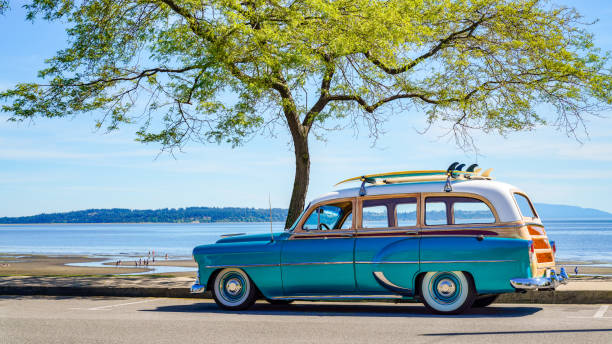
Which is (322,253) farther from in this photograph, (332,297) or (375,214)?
(375,214)

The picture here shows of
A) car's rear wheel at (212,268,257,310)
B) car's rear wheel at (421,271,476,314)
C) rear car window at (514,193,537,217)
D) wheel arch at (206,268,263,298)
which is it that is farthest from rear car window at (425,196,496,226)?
car's rear wheel at (212,268,257,310)

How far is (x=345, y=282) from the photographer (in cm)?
1027

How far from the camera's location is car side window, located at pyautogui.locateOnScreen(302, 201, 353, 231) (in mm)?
10656

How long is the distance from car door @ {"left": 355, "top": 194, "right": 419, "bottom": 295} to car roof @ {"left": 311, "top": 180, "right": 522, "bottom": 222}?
130 mm

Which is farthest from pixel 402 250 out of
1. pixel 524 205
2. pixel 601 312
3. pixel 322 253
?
pixel 601 312

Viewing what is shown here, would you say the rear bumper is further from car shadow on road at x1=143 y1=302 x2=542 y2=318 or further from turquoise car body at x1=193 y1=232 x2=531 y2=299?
car shadow on road at x1=143 y1=302 x2=542 y2=318

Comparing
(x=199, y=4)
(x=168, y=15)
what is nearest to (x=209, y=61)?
(x=199, y=4)

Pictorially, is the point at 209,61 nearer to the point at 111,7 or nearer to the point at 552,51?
the point at 111,7

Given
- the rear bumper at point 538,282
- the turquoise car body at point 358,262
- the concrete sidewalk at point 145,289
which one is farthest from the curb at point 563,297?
the turquoise car body at point 358,262

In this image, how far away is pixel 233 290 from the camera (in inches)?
439

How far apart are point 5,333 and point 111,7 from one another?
1022 cm

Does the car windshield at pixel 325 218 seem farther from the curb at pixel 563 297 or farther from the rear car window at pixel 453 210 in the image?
the curb at pixel 563 297

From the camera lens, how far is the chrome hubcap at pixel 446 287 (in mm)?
9922

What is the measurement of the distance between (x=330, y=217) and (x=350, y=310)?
156 centimetres
